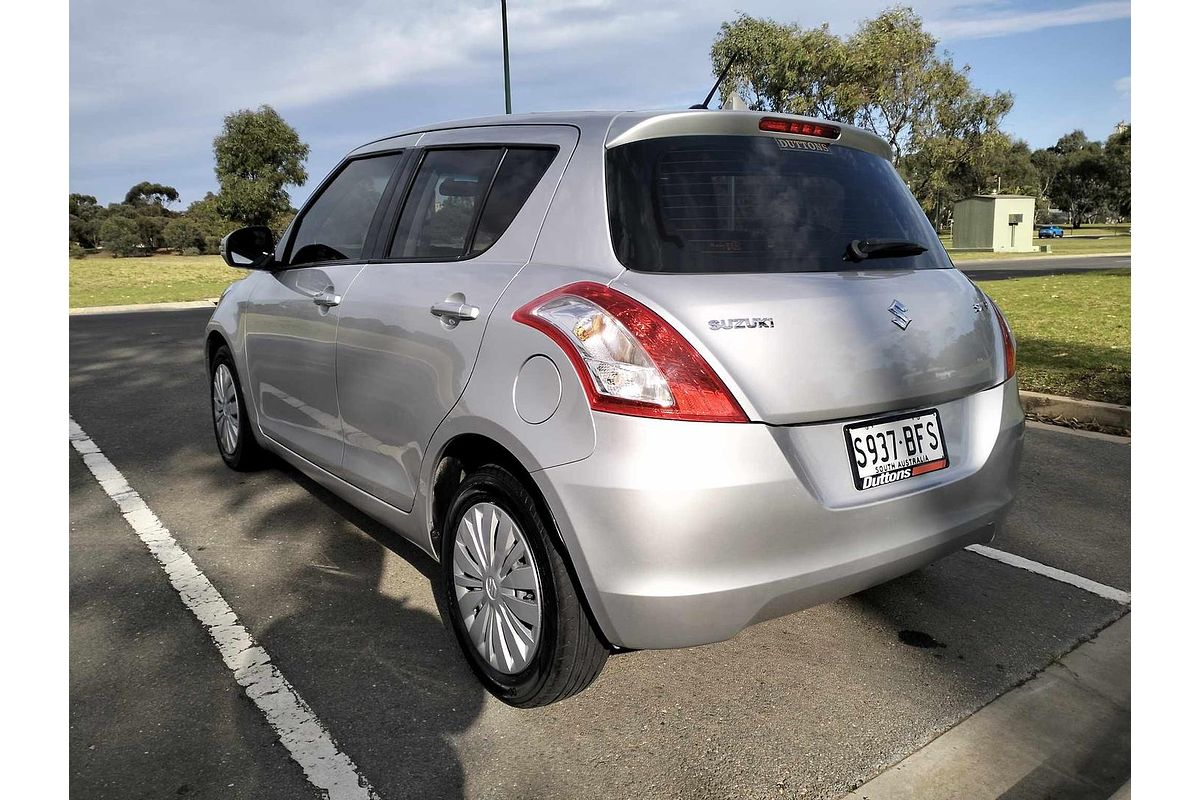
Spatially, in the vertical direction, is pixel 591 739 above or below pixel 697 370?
below

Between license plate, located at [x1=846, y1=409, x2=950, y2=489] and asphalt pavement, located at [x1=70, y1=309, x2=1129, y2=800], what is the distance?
0.76m

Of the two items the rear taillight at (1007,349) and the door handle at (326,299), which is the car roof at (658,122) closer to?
the rear taillight at (1007,349)

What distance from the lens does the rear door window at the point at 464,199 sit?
9.87ft

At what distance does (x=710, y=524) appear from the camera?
2.30 meters

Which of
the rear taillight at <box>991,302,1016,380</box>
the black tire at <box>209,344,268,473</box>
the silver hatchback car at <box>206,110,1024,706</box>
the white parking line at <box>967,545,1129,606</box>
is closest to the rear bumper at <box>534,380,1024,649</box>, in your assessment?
the silver hatchback car at <box>206,110,1024,706</box>

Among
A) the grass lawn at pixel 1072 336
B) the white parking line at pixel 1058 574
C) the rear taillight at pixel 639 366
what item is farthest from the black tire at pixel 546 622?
the grass lawn at pixel 1072 336

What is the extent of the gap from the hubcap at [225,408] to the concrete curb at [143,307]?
1446cm

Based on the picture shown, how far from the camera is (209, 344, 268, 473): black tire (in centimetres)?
499

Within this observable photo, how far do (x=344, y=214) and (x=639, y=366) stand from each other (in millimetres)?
2167

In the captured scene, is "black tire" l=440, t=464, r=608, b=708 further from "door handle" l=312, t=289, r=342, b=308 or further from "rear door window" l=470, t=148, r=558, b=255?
"door handle" l=312, t=289, r=342, b=308

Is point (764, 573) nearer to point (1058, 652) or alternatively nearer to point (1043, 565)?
point (1058, 652)
